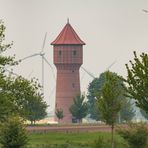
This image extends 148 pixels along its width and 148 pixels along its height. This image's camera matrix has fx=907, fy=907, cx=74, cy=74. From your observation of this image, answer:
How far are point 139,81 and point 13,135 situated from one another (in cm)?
967

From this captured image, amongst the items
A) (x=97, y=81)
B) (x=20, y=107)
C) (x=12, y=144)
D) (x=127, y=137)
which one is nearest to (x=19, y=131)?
(x=12, y=144)

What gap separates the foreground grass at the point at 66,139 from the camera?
88.8 meters

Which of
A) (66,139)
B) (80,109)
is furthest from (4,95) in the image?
(80,109)

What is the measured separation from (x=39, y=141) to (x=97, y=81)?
97.6m

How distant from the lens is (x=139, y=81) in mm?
57312

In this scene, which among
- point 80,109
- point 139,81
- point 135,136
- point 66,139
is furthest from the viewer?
point 80,109

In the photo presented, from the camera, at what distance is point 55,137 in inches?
4085

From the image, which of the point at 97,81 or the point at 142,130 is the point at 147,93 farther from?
the point at 97,81

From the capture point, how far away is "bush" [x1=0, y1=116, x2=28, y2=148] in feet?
199

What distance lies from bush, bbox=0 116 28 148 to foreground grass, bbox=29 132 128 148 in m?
24.2

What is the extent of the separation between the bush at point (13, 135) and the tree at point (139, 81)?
8.22 m

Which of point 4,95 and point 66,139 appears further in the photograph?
point 66,139

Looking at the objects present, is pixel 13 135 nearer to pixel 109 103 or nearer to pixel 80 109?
pixel 109 103

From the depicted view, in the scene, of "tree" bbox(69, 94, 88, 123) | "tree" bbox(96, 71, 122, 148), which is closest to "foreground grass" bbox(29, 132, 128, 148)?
"tree" bbox(96, 71, 122, 148)
